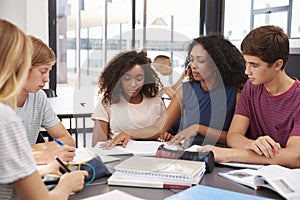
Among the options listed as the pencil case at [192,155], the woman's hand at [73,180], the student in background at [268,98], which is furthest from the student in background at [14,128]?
the student in background at [268,98]

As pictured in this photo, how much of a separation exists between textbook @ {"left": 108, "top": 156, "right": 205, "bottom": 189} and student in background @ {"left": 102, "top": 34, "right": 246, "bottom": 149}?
0.54 metres

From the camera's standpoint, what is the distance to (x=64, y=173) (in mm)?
1130

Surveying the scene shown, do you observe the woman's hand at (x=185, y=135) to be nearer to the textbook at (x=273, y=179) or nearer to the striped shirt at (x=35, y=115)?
the textbook at (x=273, y=179)

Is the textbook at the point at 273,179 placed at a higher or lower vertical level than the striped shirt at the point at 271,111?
lower

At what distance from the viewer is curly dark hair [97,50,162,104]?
187 centimetres

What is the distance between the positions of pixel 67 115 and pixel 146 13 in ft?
7.55

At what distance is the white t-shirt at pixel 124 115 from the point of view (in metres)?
1.83

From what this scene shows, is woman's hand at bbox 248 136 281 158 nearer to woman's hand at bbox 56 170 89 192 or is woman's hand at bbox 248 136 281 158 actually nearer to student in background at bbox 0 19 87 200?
woman's hand at bbox 56 170 89 192

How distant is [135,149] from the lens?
1.49m

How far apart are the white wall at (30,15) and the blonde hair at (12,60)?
11.5ft

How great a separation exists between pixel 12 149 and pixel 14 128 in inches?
1.8

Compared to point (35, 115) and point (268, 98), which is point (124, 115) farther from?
point (268, 98)

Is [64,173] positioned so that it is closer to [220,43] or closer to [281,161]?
[281,161]

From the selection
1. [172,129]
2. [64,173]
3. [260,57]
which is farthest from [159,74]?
[64,173]
